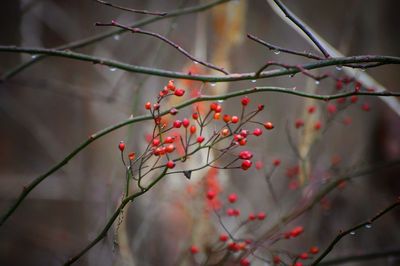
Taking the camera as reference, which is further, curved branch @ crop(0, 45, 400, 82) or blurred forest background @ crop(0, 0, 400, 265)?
blurred forest background @ crop(0, 0, 400, 265)

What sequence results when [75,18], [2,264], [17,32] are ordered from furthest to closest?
[75,18], [17,32], [2,264]

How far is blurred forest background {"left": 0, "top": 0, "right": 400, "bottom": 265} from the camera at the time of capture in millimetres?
3162

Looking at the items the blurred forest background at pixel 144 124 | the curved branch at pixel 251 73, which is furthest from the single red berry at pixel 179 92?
the blurred forest background at pixel 144 124

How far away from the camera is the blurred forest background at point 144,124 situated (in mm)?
3162

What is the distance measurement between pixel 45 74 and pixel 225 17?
178 cm

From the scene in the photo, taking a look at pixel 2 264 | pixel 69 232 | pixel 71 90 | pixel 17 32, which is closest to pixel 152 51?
pixel 71 90

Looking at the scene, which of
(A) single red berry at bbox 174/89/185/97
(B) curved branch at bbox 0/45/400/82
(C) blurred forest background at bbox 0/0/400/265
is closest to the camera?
(B) curved branch at bbox 0/45/400/82

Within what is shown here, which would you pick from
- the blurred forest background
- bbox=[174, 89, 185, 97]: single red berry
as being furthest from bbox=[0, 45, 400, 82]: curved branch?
the blurred forest background

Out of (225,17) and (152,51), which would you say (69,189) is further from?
(225,17)

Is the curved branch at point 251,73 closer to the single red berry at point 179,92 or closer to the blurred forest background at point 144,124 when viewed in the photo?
the single red berry at point 179,92

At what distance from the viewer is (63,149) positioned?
4.14 metres

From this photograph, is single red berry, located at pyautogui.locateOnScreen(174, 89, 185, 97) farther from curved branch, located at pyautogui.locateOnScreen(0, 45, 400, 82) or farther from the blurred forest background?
the blurred forest background

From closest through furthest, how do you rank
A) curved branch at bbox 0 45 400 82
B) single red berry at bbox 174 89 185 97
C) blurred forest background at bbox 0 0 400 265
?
curved branch at bbox 0 45 400 82 → single red berry at bbox 174 89 185 97 → blurred forest background at bbox 0 0 400 265

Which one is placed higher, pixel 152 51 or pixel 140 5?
pixel 140 5
